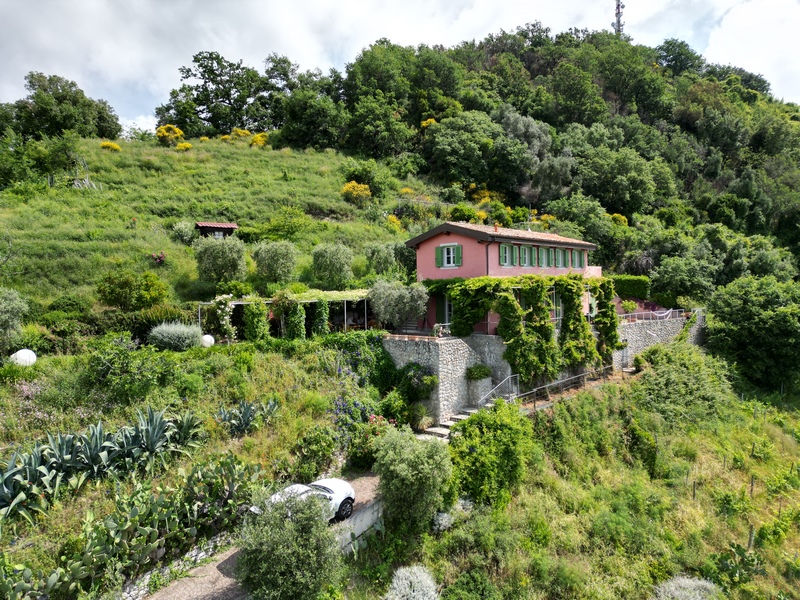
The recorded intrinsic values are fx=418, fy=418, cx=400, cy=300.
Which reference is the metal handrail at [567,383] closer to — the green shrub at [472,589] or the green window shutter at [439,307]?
the green window shutter at [439,307]

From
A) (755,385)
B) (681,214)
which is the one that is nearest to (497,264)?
(755,385)

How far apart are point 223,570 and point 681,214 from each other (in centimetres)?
5628

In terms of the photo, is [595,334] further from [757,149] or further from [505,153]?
[757,149]

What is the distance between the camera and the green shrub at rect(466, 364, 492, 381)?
18.6 meters

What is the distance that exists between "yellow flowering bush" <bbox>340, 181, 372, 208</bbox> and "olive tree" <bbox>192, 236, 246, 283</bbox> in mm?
19034

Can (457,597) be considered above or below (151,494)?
below

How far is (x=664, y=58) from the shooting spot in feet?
298

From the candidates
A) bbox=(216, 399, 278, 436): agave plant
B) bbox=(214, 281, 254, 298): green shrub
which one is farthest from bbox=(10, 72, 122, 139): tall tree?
bbox=(216, 399, 278, 436): agave plant

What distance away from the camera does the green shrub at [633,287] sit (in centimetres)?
3428

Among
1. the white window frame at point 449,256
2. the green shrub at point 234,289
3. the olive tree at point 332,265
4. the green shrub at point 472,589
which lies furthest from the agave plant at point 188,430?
the white window frame at point 449,256

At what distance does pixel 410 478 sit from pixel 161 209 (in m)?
28.8

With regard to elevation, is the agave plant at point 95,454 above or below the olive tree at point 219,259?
below

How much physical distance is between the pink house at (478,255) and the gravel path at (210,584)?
44.3 ft

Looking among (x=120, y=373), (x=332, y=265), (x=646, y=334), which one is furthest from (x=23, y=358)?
(x=646, y=334)
